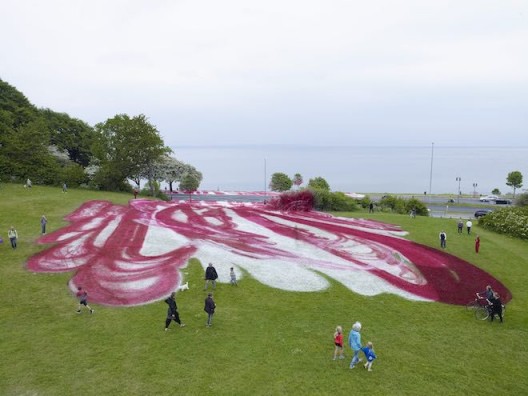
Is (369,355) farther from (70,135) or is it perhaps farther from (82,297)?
(70,135)

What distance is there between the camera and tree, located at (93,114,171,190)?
76438 millimetres

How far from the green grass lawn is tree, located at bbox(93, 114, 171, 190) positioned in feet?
152

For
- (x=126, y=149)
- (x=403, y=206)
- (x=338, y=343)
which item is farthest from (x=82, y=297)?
(x=403, y=206)

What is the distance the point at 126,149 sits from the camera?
7638 centimetres

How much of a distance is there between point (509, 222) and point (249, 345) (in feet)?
147

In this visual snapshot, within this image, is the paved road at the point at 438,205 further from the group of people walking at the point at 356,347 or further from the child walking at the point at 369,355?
the child walking at the point at 369,355

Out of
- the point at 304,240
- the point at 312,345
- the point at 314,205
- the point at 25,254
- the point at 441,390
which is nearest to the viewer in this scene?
the point at 441,390

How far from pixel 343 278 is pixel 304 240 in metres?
10.8

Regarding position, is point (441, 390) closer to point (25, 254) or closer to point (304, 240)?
point (304, 240)

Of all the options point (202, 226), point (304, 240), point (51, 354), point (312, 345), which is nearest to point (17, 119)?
point (202, 226)

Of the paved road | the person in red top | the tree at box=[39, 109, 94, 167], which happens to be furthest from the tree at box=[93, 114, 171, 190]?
the person in red top

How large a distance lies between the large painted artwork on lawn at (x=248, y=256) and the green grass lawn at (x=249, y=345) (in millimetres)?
1724

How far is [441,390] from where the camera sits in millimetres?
18328

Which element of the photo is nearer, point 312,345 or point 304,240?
point 312,345
